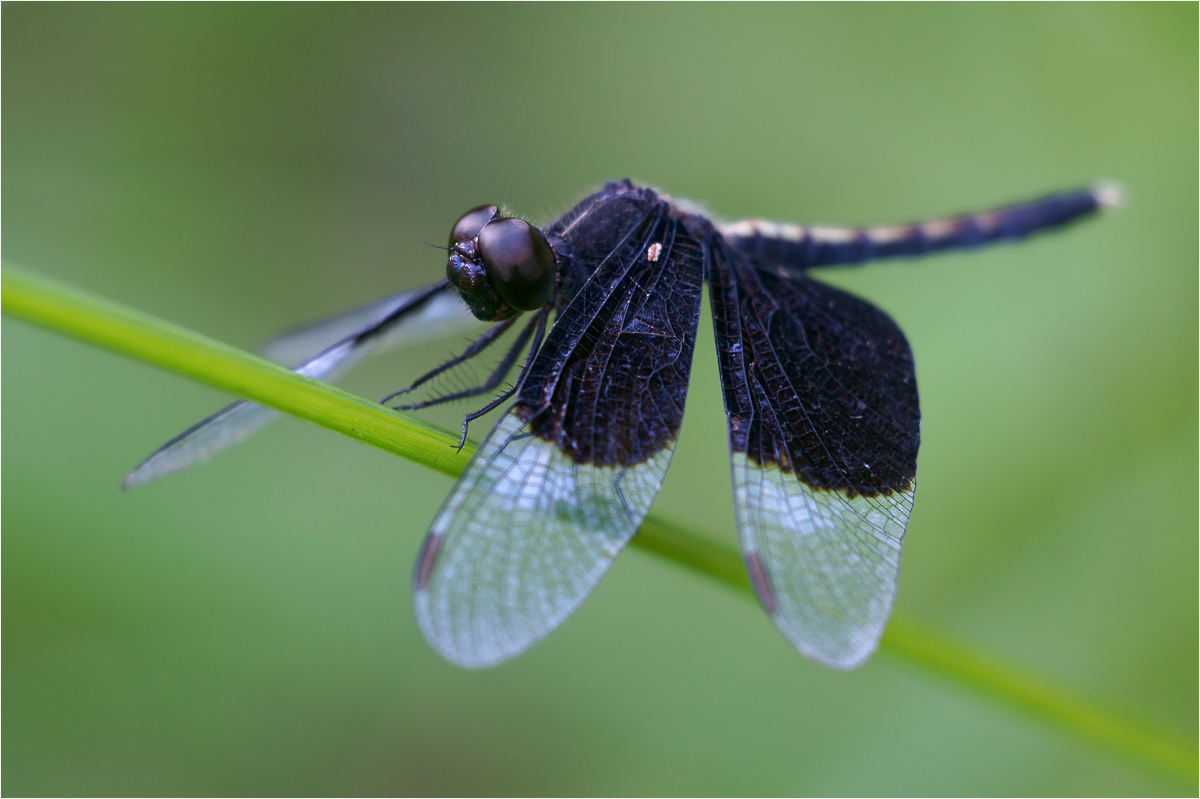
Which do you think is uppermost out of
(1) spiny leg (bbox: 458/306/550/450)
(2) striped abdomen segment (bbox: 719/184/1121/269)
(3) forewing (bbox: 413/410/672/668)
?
(2) striped abdomen segment (bbox: 719/184/1121/269)

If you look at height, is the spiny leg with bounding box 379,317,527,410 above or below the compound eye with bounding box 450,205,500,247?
below

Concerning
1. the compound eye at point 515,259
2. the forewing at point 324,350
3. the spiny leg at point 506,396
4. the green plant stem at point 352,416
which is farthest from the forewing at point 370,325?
the green plant stem at point 352,416

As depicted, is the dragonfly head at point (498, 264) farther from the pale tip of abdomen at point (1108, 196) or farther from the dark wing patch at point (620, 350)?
the pale tip of abdomen at point (1108, 196)

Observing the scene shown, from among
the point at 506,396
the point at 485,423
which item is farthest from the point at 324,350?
the point at 485,423

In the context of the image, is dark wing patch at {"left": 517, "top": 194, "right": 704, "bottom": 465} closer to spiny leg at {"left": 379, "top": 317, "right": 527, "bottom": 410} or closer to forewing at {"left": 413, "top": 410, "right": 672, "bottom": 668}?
forewing at {"left": 413, "top": 410, "right": 672, "bottom": 668}

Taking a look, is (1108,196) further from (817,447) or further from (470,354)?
(470,354)

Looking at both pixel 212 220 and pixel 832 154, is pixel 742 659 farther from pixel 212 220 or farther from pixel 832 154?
pixel 212 220

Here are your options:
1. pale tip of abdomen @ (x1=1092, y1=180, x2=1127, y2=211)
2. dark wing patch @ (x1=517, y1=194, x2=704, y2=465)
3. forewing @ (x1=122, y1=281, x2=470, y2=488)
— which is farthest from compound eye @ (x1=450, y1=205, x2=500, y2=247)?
pale tip of abdomen @ (x1=1092, y1=180, x2=1127, y2=211)
